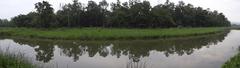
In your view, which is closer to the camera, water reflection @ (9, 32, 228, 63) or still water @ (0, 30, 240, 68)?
still water @ (0, 30, 240, 68)

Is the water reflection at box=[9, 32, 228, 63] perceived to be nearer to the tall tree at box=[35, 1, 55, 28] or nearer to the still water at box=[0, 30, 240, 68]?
the still water at box=[0, 30, 240, 68]

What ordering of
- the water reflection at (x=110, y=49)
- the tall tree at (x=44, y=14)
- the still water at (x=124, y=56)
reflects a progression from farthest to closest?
the tall tree at (x=44, y=14)
the water reflection at (x=110, y=49)
the still water at (x=124, y=56)

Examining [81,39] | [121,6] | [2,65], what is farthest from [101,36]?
[121,6]

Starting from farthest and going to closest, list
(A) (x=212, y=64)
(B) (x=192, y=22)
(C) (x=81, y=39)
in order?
(B) (x=192, y=22) → (C) (x=81, y=39) → (A) (x=212, y=64)

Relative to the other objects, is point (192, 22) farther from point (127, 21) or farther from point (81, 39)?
point (81, 39)

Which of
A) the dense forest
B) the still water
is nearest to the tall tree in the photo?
the dense forest

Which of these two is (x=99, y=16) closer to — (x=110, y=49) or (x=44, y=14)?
(x=44, y=14)

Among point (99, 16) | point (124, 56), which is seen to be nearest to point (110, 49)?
point (124, 56)

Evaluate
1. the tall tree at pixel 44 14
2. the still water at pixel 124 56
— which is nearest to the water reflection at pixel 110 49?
the still water at pixel 124 56

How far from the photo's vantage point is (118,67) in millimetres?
14133

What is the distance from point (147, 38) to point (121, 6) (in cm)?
3038

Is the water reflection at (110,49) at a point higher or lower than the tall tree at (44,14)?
lower

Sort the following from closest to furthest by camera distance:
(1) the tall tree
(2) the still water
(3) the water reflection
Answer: (2) the still water < (3) the water reflection < (1) the tall tree

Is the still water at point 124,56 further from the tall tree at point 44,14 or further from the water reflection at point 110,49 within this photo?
the tall tree at point 44,14
